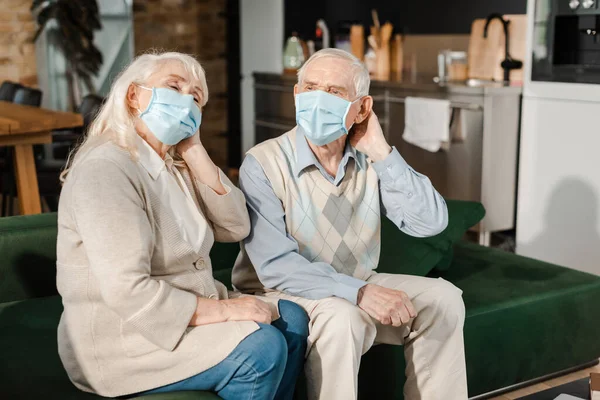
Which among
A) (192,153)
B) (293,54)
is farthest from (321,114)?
(293,54)

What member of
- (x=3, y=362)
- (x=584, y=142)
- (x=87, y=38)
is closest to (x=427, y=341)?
(x=3, y=362)

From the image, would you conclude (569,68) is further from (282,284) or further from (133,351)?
(133,351)

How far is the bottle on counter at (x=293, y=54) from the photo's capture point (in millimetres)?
6203

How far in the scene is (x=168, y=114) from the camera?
1954 mm

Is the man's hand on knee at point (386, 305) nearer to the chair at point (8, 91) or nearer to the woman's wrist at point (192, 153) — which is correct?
the woman's wrist at point (192, 153)

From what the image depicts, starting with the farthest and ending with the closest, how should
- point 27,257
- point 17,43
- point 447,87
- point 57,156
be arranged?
point 17,43
point 57,156
point 447,87
point 27,257

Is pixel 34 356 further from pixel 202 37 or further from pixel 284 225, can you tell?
→ pixel 202 37

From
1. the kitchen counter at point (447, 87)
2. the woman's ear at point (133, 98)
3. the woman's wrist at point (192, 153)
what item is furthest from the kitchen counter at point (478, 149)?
the woman's ear at point (133, 98)

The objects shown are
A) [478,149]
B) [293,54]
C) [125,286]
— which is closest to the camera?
[125,286]

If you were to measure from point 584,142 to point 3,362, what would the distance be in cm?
289

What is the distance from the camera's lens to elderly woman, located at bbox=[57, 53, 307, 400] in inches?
69.2

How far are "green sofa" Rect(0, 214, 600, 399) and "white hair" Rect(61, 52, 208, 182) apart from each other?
0.63 meters

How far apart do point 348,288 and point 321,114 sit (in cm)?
47

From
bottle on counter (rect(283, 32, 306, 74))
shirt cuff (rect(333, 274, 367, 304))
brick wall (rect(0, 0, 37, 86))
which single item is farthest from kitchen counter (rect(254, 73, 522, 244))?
brick wall (rect(0, 0, 37, 86))
